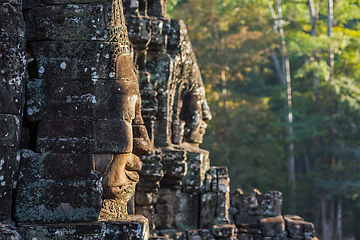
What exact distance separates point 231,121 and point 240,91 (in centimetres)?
521

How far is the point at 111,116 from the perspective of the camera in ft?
11.9

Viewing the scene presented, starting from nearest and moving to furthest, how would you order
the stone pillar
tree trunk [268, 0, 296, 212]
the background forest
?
the stone pillar → the background forest → tree trunk [268, 0, 296, 212]

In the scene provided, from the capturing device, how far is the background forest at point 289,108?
18266mm

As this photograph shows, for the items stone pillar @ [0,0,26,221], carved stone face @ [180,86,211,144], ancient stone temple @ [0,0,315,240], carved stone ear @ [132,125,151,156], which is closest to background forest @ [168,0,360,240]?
carved stone face @ [180,86,211,144]

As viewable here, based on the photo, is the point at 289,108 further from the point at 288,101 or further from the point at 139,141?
the point at 139,141

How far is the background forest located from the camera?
59.9 ft

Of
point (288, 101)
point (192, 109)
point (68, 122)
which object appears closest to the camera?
point (68, 122)

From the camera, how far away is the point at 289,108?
798 inches

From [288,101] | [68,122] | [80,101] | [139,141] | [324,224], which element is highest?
[288,101]

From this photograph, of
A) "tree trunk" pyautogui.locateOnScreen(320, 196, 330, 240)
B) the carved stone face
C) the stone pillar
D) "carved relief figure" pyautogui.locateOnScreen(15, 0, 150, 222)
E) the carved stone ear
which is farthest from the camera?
"tree trunk" pyautogui.locateOnScreen(320, 196, 330, 240)

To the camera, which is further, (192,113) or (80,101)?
(192,113)

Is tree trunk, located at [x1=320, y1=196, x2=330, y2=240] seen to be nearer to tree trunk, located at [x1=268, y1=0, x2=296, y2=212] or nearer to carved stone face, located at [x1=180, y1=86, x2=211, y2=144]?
tree trunk, located at [x1=268, y1=0, x2=296, y2=212]

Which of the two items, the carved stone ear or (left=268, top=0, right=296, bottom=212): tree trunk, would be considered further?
(left=268, top=0, right=296, bottom=212): tree trunk

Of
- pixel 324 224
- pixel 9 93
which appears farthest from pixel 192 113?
pixel 324 224
